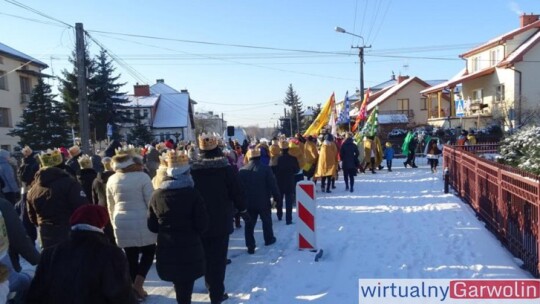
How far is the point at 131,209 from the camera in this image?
5.18m

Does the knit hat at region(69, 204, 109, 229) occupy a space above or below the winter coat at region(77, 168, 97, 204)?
above

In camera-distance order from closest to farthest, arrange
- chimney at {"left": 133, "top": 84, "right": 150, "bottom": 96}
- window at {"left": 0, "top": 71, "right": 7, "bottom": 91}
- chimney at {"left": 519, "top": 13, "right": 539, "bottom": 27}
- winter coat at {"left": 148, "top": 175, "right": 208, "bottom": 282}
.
A: winter coat at {"left": 148, "top": 175, "right": 208, "bottom": 282}
window at {"left": 0, "top": 71, "right": 7, "bottom": 91}
chimney at {"left": 519, "top": 13, "right": 539, "bottom": 27}
chimney at {"left": 133, "top": 84, "right": 150, "bottom": 96}

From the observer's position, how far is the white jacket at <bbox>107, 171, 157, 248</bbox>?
5.12 meters

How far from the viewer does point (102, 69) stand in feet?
120

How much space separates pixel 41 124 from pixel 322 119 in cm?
1882

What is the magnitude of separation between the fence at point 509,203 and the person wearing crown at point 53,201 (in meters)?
5.43

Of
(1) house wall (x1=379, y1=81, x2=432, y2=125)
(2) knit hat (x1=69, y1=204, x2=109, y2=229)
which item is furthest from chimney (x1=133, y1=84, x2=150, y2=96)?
(2) knit hat (x1=69, y1=204, x2=109, y2=229)

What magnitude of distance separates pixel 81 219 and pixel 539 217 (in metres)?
4.74

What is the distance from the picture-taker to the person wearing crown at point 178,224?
4285 millimetres

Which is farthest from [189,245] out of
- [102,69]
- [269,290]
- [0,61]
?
[102,69]

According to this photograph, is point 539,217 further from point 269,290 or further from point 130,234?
point 130,234

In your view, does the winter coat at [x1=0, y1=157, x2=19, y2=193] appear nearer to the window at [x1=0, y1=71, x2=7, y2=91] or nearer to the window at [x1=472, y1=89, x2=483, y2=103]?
the window at [x1=0, y1=71, x2=7, y2=91]

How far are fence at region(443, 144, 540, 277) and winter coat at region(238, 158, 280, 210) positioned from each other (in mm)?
3805

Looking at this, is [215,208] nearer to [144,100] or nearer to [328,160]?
[328,160]
